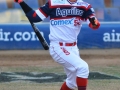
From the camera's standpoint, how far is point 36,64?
36.3 ft

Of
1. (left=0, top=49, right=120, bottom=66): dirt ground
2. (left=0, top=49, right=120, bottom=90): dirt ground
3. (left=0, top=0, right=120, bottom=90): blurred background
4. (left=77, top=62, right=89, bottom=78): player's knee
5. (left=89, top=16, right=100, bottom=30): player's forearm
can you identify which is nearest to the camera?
(left=77, top=62, right=89, bottom=78): player's knee

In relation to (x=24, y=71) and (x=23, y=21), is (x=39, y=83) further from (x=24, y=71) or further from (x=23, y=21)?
(x=23, y=21)

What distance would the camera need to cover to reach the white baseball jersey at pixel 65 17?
20.6 feet

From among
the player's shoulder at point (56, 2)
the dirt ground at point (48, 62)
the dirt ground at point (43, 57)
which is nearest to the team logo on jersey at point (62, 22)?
the player's shoulder at point (56, 2)

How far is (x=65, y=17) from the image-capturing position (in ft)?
20.7

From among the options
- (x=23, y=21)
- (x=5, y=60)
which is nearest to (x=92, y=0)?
(x=23, y=21)

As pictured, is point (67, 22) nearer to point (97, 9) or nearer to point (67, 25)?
point (67, 25)

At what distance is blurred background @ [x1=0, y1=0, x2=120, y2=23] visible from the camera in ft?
47.3

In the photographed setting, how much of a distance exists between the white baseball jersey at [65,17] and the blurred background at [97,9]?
8.12 metres

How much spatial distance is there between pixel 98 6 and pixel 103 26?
2.76 ft

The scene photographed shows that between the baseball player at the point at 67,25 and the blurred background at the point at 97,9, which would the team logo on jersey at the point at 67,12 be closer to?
the baseball player at the point at 67,25

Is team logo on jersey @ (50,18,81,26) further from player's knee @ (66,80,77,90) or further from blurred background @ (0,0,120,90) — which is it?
blurred background @ (0,0,120,90)

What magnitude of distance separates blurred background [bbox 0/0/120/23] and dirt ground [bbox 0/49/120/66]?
141cm

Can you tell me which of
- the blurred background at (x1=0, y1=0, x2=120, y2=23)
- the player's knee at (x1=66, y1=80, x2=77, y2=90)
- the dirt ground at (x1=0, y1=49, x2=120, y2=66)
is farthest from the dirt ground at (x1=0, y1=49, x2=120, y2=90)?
the blurred background at (x1=0, y1=0, x2=120, y2=23)
